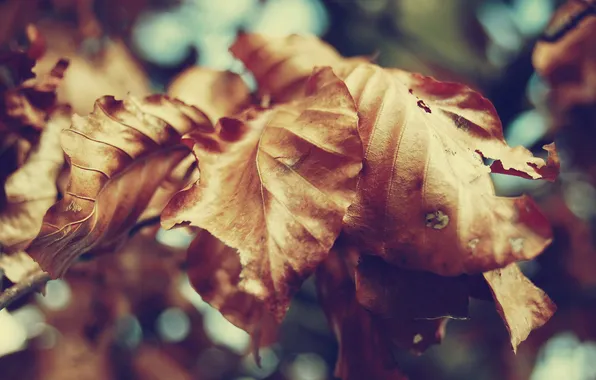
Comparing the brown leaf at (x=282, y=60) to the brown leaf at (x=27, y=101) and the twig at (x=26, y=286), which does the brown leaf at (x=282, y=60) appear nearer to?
the brown leaf at (x=27, y=101)

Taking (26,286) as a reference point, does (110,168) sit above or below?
above

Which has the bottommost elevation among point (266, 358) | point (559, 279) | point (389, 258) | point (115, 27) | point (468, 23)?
point (266, 358)

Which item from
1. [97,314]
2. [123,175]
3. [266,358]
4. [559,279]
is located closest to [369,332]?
[123,175]

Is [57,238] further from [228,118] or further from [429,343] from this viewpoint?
[429,343]

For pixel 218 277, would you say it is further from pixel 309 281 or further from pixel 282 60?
pixel 309 281

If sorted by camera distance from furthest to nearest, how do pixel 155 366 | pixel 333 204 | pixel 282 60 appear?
pixel 155 366
pixel 282 60
pixel 333 204

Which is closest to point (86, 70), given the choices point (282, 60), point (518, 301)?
point (282, 60)
